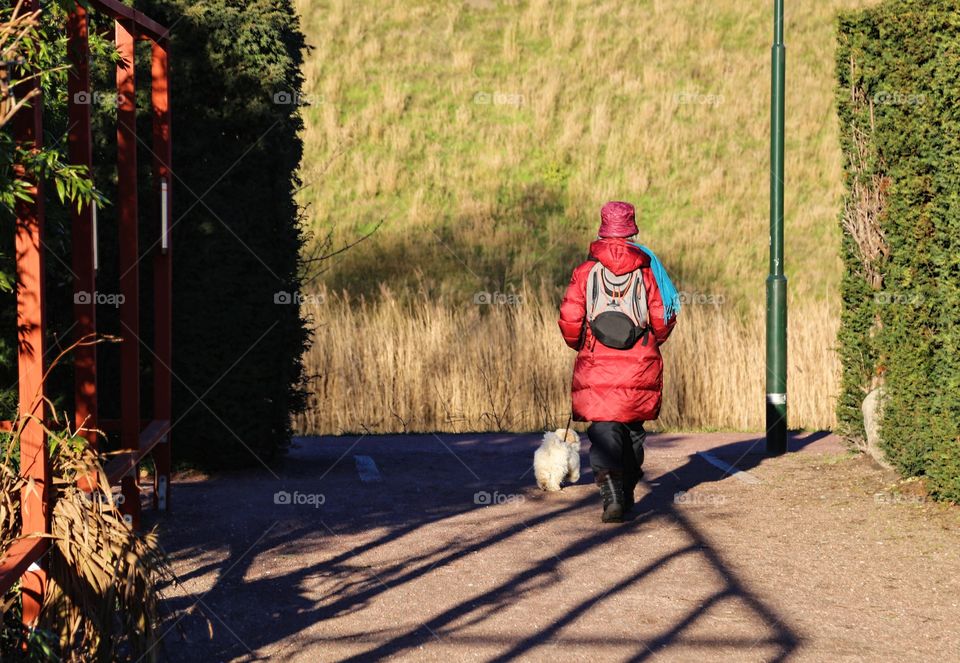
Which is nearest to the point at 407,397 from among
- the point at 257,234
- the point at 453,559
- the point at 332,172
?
the point at 257,234

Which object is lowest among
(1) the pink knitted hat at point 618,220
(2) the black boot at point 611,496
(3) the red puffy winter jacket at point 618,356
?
(2) the black boot at point 611,496

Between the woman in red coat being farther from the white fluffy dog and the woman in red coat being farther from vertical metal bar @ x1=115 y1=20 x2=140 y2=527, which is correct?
vertical metal bar @ x1=115 y1=20 x2=140 y2=527

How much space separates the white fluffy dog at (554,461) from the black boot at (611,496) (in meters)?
0.89

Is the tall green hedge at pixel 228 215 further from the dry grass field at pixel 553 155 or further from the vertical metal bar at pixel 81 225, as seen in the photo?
the dry grass field at pixel 553 155

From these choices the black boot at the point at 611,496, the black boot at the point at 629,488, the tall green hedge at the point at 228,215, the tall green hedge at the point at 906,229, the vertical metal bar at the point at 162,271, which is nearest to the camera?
the vertical metal bar at the point at 162,271

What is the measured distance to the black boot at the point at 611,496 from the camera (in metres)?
8.06

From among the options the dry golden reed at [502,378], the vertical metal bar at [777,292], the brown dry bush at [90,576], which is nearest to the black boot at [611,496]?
the vertical metal bar at [777,292]

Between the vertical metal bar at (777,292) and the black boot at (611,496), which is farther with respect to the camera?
the vertical metal bar at (777,292)

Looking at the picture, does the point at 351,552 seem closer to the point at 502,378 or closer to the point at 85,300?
the point at 85,300

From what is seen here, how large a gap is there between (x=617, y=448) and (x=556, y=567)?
4.85ft

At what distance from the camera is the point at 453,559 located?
7.00 metres

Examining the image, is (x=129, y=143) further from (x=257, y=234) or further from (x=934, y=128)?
(x=934, y=128)

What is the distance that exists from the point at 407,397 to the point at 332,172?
18.0 m

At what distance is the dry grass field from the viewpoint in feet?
81.4
